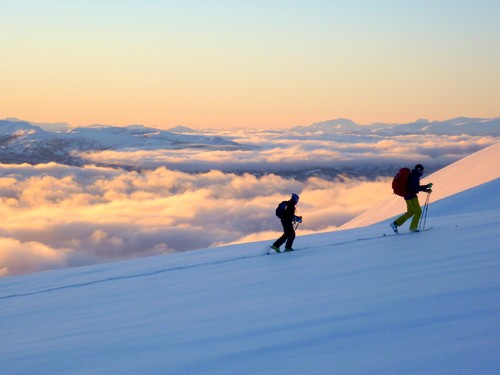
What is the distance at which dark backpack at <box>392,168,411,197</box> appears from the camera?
13.1m

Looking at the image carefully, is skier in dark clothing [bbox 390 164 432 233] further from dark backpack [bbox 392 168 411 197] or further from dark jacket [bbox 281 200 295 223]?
dark jacket [bbox 281 200 295 223]

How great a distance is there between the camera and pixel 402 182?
43.1ft

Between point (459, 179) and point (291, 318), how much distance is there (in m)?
34.8

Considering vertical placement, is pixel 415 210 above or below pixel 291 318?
above

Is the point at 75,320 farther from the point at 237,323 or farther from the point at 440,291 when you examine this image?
the point at 440,291

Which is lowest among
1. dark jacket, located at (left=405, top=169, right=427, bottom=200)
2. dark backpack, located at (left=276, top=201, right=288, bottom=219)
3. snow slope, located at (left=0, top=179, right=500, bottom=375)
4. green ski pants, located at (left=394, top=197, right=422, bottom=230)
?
snow slope, located at (left=0, top=179, right=500, bottom=375)

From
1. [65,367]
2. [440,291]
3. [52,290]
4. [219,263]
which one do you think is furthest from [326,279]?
[52,290]

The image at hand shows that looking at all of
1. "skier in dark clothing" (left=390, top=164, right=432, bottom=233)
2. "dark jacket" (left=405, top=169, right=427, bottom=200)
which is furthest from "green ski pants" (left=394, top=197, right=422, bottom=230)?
"dark jacket" (left=405, top=169, right=427, bottom=200)

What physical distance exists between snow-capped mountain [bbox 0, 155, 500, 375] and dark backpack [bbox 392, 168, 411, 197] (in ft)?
6.59

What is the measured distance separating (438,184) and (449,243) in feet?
104

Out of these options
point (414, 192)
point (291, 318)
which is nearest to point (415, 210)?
point (414, 192)

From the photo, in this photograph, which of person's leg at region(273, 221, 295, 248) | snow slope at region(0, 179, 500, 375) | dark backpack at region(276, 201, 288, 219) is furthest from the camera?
person's leg at region(273, 221, 295, 248)

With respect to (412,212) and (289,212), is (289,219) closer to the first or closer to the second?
(289,212)

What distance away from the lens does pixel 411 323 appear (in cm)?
489
